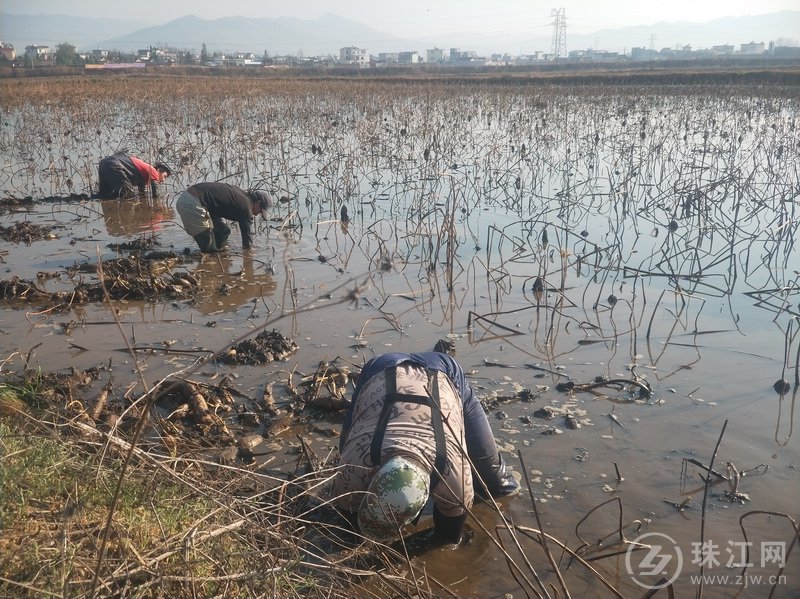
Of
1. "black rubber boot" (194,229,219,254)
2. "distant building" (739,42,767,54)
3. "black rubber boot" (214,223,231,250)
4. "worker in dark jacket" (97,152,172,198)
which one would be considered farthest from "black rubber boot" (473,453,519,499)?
"distant building" (739,42,767,54)

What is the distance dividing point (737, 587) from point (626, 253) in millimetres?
5079

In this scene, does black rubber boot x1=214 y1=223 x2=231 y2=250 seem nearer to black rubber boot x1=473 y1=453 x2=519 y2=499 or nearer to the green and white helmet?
black rubber boot x1=473 y1=453 x2=519 y2=499

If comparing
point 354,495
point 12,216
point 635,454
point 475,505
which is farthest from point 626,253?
point 12,216

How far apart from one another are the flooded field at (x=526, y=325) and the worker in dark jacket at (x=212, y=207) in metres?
0.33

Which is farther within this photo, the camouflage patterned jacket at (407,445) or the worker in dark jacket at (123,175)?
the worker in dark jacket at (123,175)

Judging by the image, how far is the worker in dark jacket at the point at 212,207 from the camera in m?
7.72

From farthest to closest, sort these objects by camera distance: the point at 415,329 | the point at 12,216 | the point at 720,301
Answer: the point at 12,216 < the point at 720,301 < the point at 415,329

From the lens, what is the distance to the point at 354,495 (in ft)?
9.93

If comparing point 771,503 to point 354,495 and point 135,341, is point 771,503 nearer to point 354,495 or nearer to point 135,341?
point 354,495

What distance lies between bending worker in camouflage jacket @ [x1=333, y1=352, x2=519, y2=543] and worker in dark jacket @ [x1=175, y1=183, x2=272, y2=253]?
15.5ft

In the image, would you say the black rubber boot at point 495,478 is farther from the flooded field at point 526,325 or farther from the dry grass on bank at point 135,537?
the dry grass on bank at point 135,537

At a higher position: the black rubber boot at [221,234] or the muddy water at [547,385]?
the black rubber boot at [221,234]

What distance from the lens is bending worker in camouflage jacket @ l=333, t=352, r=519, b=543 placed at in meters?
2.80

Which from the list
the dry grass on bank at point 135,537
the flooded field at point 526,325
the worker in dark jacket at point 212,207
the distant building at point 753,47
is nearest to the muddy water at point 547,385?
the flooded field at point 526,325
